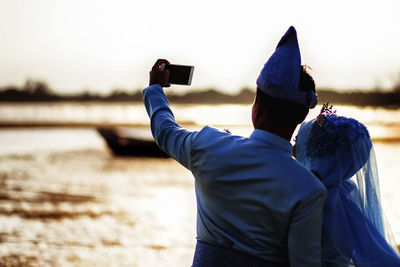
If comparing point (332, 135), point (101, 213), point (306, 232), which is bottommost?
point (101, 213)

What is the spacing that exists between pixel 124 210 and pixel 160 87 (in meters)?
9.92

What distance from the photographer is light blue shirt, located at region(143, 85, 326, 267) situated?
4.96ft

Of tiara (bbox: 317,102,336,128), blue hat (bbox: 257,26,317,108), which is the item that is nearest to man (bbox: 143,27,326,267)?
blue hat (bbox: 257,26,317,108)

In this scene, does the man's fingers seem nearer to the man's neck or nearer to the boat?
the man's neck

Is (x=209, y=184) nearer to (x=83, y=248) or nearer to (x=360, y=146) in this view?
(x=360, y=146)

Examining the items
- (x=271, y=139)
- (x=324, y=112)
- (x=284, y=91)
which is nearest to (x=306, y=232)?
(x=271, y=139)

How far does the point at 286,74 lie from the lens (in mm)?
1587

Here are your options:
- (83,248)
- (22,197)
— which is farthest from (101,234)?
(22,197)

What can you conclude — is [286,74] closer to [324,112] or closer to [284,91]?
[284,91]

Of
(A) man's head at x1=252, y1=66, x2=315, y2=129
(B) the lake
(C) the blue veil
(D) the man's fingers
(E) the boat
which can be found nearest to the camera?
(A) man's head at x1=252, y1=66, x2=315, y2=129

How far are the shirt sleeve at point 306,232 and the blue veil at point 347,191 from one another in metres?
0.25

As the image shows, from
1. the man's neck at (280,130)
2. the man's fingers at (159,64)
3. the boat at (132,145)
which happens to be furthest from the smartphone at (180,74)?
the boat at (132,145)

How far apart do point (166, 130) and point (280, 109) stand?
0.43 metres

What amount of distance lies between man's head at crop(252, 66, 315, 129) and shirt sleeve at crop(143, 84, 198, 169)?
0.82 feet
